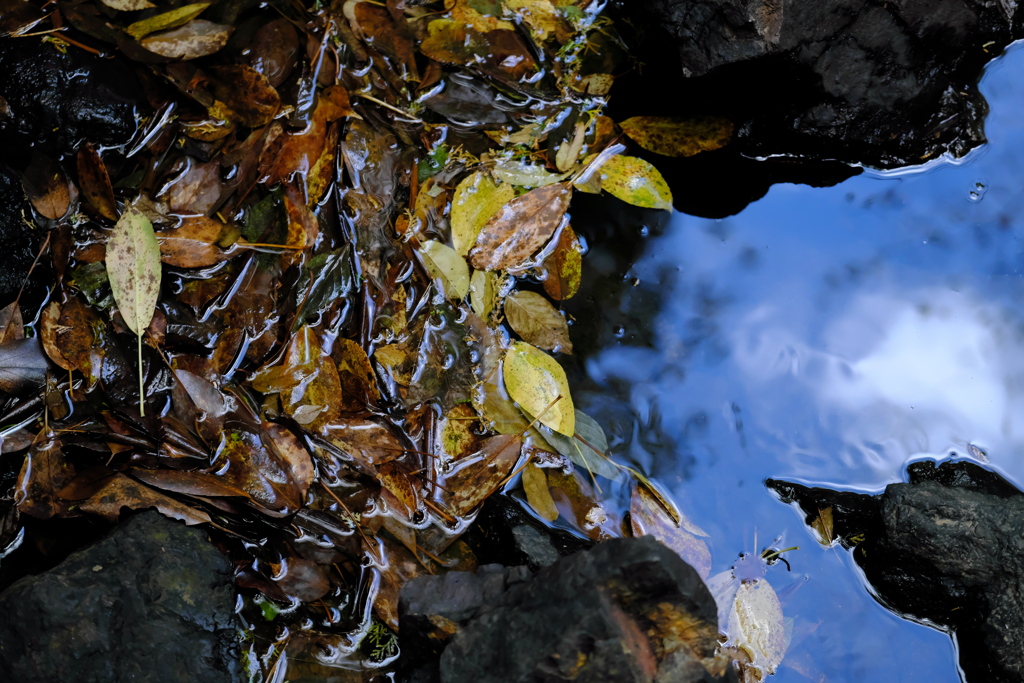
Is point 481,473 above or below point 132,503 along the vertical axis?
above

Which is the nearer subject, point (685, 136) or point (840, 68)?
point (840, 68)

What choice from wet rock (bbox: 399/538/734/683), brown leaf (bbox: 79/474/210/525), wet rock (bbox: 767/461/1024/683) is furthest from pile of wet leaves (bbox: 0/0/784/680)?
wet rock (bbox: 399/538/734/683)

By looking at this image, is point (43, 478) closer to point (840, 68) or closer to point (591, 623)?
point (591, 623)

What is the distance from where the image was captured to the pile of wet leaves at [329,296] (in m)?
1.76

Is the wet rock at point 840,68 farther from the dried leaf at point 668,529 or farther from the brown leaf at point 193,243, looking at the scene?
the brown leaf at point 193,243

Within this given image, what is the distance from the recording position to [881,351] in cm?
191

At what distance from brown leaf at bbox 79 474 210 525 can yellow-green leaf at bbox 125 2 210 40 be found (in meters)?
1.23

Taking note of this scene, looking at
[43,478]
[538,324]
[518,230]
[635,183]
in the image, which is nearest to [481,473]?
[538,324]

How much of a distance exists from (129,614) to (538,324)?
1162 mm

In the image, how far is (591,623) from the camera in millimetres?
1193

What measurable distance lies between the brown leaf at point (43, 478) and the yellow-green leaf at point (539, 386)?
1116 millimetres

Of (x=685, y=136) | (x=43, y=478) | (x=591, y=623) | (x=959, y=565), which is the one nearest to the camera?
(x=591, y=623)

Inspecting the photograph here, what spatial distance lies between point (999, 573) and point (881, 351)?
59 centimetres

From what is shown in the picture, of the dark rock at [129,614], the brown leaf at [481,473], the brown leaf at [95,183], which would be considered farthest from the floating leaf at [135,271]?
the brown leaf at [481,473]
